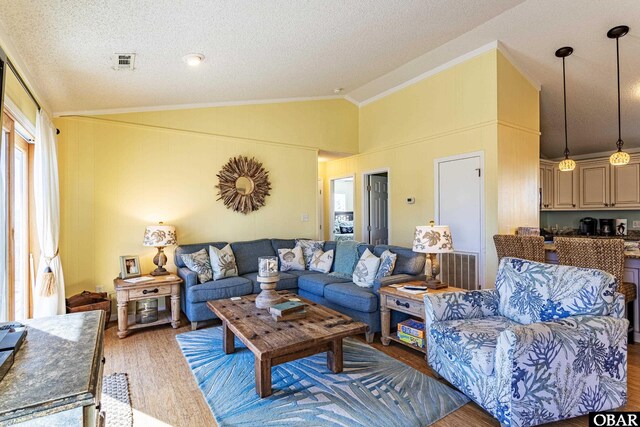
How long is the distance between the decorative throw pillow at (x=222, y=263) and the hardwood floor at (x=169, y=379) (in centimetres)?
70

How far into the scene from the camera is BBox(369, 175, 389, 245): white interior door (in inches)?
235

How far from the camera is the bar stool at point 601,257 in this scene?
281 cm

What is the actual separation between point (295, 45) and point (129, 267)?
10.2 feet

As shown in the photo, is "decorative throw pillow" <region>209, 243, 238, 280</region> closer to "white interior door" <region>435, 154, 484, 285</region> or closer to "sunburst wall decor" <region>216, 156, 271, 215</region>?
"sunburst wall decor" <region>216, 156, 271, 215</region>

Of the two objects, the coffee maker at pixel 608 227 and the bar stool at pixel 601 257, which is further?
the coffee maker at pixel 608 227

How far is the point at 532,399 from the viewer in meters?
1.77

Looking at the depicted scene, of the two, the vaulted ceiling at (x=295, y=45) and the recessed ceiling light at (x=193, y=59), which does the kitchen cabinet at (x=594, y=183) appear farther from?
the recessed ceiling light at (x=193, y=59)

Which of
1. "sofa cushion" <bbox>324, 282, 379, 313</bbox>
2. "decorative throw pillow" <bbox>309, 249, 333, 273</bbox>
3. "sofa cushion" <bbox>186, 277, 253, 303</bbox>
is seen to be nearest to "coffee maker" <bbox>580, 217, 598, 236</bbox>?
"decorative throw pillow" <bbox>309, 249, 333, 273</bbox>

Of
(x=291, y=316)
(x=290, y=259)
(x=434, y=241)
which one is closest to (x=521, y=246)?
(x=434, y=241)

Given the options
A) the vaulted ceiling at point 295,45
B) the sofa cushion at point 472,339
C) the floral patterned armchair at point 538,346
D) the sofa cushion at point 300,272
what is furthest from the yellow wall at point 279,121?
the sofa cushion at point 472,339

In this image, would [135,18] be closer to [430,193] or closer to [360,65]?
[360,65]

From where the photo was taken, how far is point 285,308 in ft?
8.69

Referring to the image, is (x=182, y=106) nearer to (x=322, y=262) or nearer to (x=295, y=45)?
(x=295, y=45)

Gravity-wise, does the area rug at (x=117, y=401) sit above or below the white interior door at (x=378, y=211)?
below
